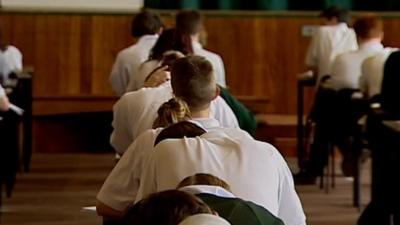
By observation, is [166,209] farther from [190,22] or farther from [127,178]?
[190,22]

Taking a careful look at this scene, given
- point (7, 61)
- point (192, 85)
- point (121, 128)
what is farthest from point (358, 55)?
point (192, 85)

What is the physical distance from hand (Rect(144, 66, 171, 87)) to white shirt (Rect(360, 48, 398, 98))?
254 cm

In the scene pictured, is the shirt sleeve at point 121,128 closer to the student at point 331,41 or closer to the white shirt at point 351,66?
the white shirt at point 351,66

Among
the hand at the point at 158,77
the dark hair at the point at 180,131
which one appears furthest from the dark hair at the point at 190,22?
the dark hair at the point at 180,131

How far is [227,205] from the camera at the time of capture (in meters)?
2.66

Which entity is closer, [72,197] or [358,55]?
[72,197]

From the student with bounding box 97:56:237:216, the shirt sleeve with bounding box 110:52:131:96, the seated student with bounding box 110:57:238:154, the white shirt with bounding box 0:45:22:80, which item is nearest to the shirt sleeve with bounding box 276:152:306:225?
the student with bounding box 97:56:237:216

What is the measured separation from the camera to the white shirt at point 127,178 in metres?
3.69

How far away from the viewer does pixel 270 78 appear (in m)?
11.4

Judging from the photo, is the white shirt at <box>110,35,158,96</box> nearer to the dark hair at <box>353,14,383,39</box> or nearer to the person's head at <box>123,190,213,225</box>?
the dark hair at <box>353,14,383,39</box>

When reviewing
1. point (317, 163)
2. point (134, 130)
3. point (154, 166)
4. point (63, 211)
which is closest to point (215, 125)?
point (154, 166)

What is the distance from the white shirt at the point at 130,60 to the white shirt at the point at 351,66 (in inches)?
58.2

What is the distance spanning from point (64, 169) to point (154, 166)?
6462 mm

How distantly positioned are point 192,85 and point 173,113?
0.88ft
